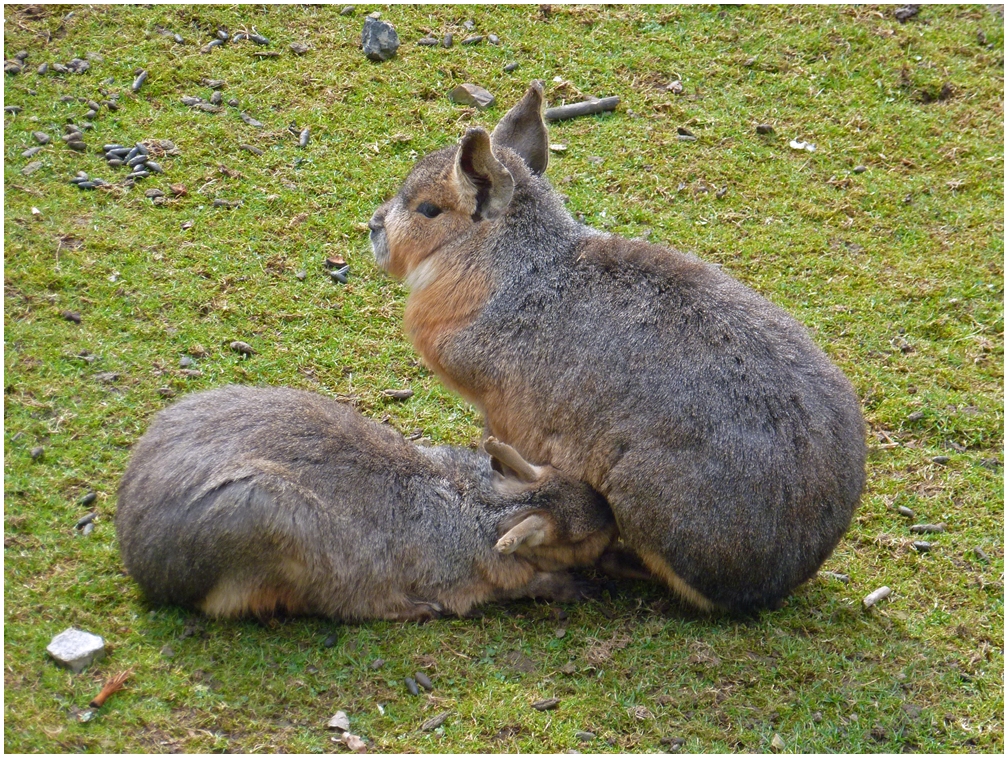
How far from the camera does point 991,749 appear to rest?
5.35 metres

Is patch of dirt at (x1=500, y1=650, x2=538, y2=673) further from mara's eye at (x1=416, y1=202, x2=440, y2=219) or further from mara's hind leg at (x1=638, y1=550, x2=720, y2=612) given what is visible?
mara's eye at (x1=416, y1=202, x2=440, y2=219)

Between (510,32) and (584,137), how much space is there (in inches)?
60.6

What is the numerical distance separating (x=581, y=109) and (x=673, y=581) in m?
5.16

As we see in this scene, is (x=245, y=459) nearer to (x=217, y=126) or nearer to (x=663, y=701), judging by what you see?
(x=663, y=701)

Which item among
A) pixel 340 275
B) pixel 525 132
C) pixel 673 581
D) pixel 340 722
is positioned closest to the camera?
pixel 340 722

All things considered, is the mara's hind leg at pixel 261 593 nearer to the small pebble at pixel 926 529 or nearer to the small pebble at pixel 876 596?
the small pebble at pixel 876 596

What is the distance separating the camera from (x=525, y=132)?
6.79 meters

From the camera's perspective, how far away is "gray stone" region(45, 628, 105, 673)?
199 inches

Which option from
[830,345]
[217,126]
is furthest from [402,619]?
[217,126]

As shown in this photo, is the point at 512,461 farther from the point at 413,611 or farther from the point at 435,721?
the point at 435,721

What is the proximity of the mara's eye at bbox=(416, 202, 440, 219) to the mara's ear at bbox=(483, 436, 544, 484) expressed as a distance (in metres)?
1.43

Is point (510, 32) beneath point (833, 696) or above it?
above

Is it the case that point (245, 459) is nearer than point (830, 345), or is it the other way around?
point (245, 459)

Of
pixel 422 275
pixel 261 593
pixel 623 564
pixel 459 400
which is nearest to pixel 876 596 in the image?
pixel 623 564
